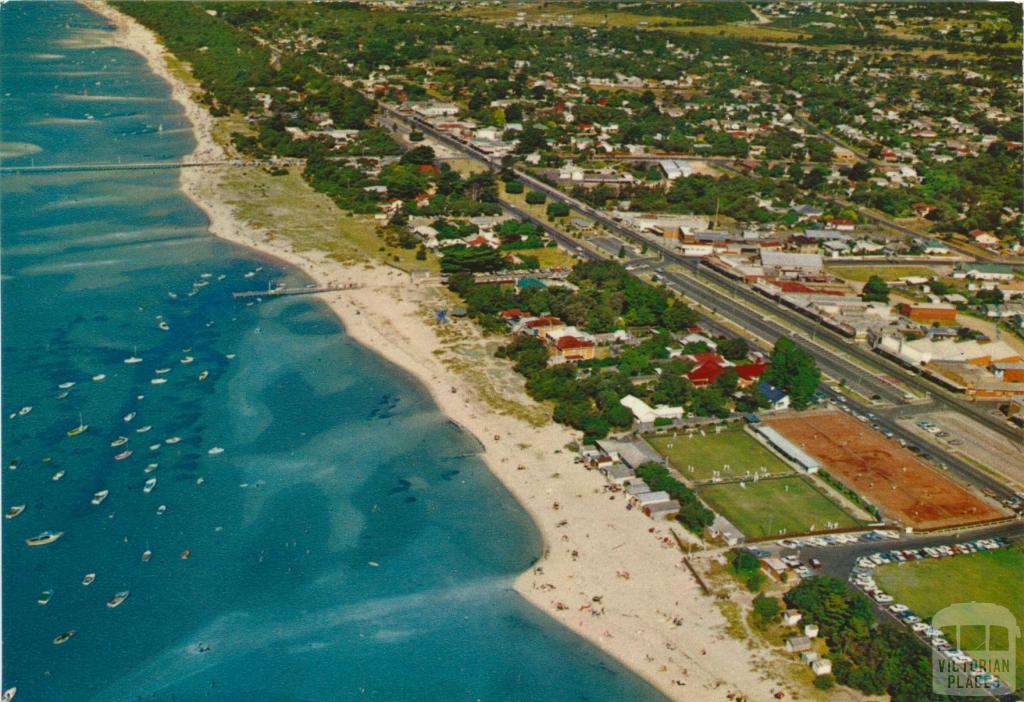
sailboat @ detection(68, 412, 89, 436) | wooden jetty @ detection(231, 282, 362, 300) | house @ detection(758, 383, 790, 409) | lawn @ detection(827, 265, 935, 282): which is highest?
house @ detection(758, 383, 790, 409)

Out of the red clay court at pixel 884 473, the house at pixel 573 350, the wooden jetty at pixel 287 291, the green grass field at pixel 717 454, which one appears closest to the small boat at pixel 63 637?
the green grass field at pixel 717 454

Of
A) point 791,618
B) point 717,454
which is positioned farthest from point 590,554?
point 717,454

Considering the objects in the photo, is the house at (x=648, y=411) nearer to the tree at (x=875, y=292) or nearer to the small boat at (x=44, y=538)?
the tree at (x=875, y=292)

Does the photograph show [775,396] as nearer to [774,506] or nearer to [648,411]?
[648,411]

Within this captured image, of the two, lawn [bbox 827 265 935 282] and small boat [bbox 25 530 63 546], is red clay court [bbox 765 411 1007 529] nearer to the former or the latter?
lawn [bbox 827 265 935 282]

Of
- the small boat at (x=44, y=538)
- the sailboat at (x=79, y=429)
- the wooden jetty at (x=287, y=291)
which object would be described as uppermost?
the small boat at (x=44, y=538)

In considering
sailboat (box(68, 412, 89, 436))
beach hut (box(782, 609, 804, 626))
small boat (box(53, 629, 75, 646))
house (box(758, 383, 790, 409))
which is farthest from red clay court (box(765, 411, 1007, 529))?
sailboat (box(68, 412, 89, 436))
